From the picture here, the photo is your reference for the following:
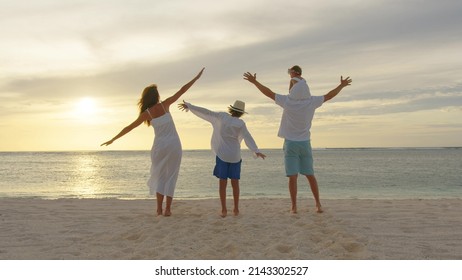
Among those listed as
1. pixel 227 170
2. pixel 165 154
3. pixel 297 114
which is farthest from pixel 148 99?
pixel 297 114

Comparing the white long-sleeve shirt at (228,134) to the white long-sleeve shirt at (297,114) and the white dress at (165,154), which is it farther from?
the white long-sleeve shirt at (297,114)

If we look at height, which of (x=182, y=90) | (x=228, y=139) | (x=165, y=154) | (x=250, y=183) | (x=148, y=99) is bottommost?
(x=250, y=183)

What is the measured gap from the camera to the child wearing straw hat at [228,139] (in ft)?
25.1

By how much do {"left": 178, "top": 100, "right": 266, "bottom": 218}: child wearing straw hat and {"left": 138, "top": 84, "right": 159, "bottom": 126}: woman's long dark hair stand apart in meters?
0.46

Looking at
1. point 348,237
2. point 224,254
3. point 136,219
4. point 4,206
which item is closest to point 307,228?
point 348,237

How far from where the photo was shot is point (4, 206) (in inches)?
370

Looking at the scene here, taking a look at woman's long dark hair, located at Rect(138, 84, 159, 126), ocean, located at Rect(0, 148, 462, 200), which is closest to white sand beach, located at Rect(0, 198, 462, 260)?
woman's long dark hair, located at Rect(138, 84, 159, 126)

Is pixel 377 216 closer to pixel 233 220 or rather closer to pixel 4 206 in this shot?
pixel 233 220

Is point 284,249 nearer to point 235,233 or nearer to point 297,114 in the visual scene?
point 235,233

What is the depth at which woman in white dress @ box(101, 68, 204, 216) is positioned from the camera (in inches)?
298

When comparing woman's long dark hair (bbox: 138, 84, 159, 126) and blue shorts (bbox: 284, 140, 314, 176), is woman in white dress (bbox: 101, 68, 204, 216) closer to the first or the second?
woman's long dark hair (bbox: 138, 84, 159, 126)

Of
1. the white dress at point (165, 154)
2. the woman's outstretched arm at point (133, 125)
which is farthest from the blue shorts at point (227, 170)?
the woman's outstretched arm at point (133, 125)

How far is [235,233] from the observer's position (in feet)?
21.2

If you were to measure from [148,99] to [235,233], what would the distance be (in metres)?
2.86
